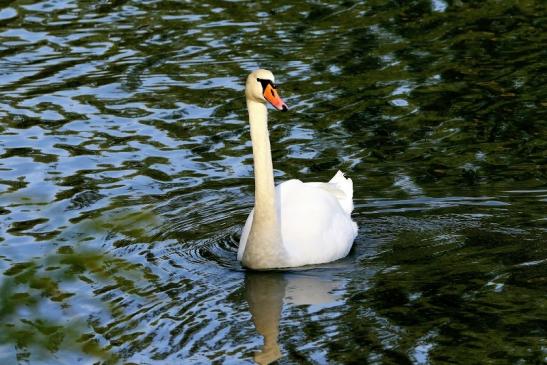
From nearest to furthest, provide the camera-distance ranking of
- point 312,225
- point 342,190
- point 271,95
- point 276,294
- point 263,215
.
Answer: point 276,294 < point 271,95 < point 263,215 < point 312,225 < point 342,190


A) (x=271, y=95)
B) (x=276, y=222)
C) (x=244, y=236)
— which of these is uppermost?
(x=271, y=95)

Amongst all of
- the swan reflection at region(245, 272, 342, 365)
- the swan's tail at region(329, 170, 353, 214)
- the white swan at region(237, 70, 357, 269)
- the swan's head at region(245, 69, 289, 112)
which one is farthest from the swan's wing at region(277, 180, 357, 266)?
the swan's head at region(245, 69, 289, 112)

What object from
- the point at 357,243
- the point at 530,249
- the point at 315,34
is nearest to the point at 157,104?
the point at 315,34

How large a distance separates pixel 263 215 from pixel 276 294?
0.73 m

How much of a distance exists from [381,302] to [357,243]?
151 centimetres

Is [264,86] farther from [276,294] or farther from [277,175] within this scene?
[277,175]

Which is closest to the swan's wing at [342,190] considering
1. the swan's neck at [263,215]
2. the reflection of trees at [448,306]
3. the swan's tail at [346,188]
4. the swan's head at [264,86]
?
the swan's tail at [346,188]

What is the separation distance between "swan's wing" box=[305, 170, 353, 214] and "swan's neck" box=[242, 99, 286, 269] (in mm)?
841

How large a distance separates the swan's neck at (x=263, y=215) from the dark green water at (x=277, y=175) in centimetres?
17

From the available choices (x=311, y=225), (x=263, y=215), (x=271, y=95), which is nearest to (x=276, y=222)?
(x=263, y=215)

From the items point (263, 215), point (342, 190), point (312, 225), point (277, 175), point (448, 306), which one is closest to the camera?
point (448, 306)

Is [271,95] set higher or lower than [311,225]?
higher

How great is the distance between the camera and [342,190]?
34.1 feet

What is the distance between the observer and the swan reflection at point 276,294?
8.33 metres
